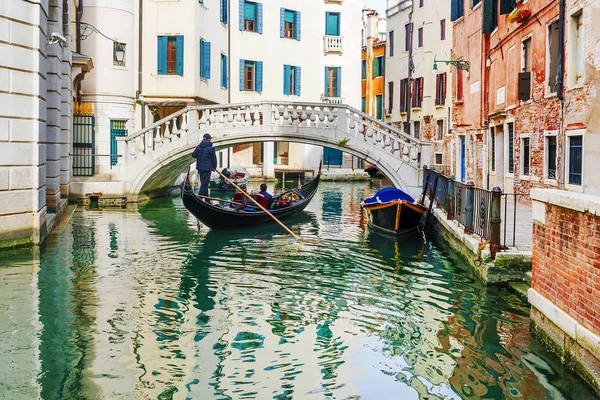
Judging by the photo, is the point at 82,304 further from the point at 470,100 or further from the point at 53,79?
the point at 470,100

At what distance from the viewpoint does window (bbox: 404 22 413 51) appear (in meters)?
34.1

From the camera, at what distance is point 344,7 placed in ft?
103

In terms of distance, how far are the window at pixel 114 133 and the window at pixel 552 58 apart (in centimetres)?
1175

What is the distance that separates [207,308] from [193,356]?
1730 millimetres

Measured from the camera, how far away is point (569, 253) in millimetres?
5641

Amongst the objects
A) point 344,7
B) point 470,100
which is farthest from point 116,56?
point 344,7

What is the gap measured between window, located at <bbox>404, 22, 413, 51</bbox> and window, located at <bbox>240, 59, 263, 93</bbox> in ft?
29.0

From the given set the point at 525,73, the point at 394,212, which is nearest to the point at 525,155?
→ the point at 525,73

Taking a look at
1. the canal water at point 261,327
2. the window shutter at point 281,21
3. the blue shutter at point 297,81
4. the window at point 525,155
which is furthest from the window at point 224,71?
the canal water at point 261,327

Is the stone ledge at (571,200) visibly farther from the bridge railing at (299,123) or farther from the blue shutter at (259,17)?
the blue shutter at (259,17)

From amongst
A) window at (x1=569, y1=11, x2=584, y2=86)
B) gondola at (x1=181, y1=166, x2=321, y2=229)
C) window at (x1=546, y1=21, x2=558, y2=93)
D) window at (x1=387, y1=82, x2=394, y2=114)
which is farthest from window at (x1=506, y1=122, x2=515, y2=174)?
window at (x1=387, y1=82, x2=394, y2=114)

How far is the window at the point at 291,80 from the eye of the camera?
94.4 ft

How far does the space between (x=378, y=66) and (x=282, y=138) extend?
21669mm

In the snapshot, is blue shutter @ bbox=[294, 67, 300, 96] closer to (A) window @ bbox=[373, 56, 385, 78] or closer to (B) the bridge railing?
(A) window @ bbox=[373, 56, 385, 78]
